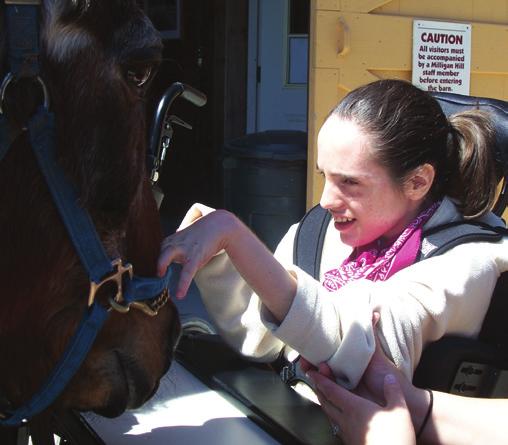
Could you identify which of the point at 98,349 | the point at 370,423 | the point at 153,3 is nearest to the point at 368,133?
the point at 370,423

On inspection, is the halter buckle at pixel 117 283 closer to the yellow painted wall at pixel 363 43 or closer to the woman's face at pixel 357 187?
the woman's face at pixel 357 187

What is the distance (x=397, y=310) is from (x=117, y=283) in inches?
21.9

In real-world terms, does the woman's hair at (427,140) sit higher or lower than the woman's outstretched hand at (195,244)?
higher

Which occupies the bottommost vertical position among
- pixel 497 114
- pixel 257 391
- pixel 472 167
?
pixel 257 391

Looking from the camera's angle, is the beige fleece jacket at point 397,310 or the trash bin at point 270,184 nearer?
the beige fleece jacket at point 397,310

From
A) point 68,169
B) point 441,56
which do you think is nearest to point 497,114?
point 68,169

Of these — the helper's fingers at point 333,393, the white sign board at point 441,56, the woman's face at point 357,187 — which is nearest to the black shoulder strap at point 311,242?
the woman's face at point 357,187

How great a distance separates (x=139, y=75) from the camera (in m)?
1.16

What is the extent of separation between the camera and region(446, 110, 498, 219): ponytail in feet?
5.58

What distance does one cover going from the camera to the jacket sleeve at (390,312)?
1434 millimetres

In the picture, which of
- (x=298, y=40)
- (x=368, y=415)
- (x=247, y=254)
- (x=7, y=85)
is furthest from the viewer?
(x=298, y=40)

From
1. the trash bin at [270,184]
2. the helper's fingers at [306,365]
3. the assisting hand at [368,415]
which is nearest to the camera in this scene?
the assisting hand at [368,415]

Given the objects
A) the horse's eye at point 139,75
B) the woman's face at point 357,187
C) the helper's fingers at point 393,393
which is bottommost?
the helper's fingers at point 393,393

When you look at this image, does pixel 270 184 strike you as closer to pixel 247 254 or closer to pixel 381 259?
pixel 381 259
